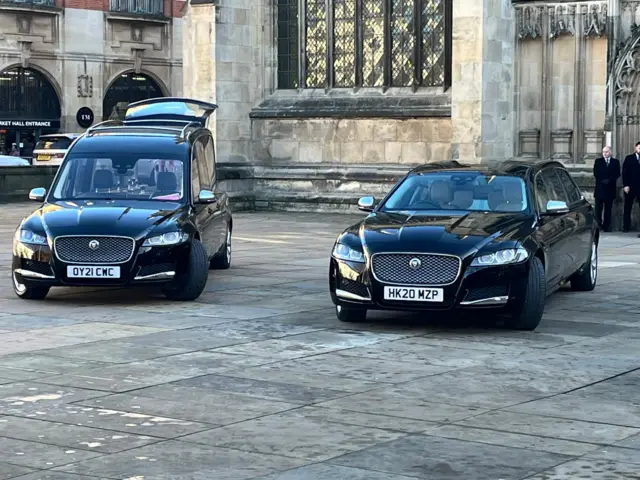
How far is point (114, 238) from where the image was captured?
511 inches

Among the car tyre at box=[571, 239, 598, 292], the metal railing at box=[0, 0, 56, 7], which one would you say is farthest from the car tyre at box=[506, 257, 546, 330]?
the metal railing at box=[0, 0, 56, 7]

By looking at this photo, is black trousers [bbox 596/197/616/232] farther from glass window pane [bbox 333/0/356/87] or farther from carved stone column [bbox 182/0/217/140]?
carved stone column [bbox 182/0/217/140]

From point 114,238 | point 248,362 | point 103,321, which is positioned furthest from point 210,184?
point 248,362

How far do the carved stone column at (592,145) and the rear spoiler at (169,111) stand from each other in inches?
262

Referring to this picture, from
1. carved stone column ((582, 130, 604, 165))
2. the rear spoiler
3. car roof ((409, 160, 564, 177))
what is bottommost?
car roof ((409, 160, 564, 177))

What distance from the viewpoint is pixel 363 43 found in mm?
27094

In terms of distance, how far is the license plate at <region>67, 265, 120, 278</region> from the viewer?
42.4 feet

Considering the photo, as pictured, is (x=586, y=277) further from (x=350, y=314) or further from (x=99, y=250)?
(x=99, y=250)

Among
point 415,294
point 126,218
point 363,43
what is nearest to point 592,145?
point 363,43

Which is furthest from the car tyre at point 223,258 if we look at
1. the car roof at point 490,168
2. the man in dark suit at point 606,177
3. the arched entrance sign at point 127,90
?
the arched entrance sign at point 127,90

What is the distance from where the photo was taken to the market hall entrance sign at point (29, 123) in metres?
46.5

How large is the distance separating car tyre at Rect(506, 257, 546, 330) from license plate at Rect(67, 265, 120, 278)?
3.85m

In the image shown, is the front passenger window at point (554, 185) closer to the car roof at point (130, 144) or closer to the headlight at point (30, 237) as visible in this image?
the car roof at point (130, 144)

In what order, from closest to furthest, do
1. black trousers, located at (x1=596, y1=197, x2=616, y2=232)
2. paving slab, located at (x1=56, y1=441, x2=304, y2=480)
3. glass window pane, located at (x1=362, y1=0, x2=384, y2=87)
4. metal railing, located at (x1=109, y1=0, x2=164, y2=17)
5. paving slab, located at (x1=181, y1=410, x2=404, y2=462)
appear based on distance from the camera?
paving slab, located at (x1=56, y1=441, x2=304, y2=480) → paving slab, located at (x1=181, y1=410, x2=404, y2=462) → black trousers, located at (x1=596, y1=197, x2=616, y2=232) → glass window pane, located at (x1=362, y1=0, x2=384, y2=87) → metal railing, located at (x1=109, y1=0, x2=164, y2=17)
